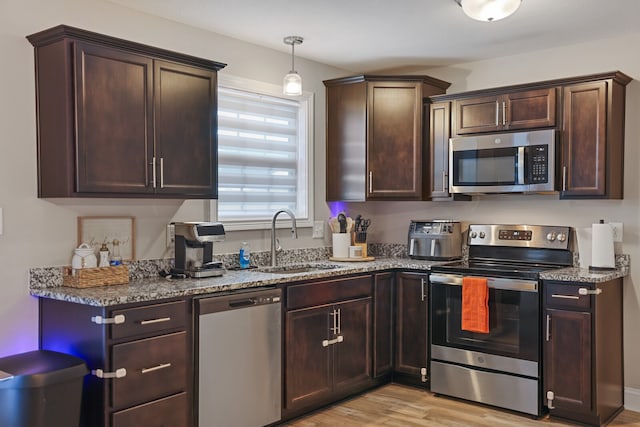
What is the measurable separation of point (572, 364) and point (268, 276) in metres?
1.83

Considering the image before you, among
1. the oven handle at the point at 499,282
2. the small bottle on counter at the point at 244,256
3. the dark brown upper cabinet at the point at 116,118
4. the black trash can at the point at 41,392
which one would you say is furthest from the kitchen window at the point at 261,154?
the black trash can at the point at 41,392

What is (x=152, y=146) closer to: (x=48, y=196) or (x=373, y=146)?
(x=48, y=196)

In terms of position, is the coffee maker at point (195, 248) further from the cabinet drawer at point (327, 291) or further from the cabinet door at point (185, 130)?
the cabinet drawer at point (327, 291)

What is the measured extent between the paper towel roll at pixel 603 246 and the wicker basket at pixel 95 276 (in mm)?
2818

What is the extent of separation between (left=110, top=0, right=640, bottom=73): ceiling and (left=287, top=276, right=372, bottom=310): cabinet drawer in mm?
1564

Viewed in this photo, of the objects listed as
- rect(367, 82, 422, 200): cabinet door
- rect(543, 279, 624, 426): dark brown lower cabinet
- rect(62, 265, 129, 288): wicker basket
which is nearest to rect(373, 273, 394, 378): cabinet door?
rect(367, 82, 422, 200): cabinet door

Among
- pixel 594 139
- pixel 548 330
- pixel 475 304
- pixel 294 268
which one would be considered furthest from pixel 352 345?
pixel 594 139

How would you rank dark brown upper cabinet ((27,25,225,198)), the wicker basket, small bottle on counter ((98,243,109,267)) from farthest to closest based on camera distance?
small bottle on counter ((98,243,109,267))
the wicker basket
dark brown upper cabinet ((27,25,225,198))

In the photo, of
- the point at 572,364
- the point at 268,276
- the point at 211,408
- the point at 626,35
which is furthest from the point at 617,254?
the point at 211,408

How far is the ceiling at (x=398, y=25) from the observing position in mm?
3273

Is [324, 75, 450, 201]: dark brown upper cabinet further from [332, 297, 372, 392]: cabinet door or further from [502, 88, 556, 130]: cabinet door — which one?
[332, 297, 372, 392]: cabinet door

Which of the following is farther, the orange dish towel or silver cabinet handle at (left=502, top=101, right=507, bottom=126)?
silver cabinet handle at (left=502, top=101, right=507, bottom=126)

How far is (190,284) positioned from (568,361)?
7.24 feet

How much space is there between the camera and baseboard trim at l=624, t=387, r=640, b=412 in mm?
3805
